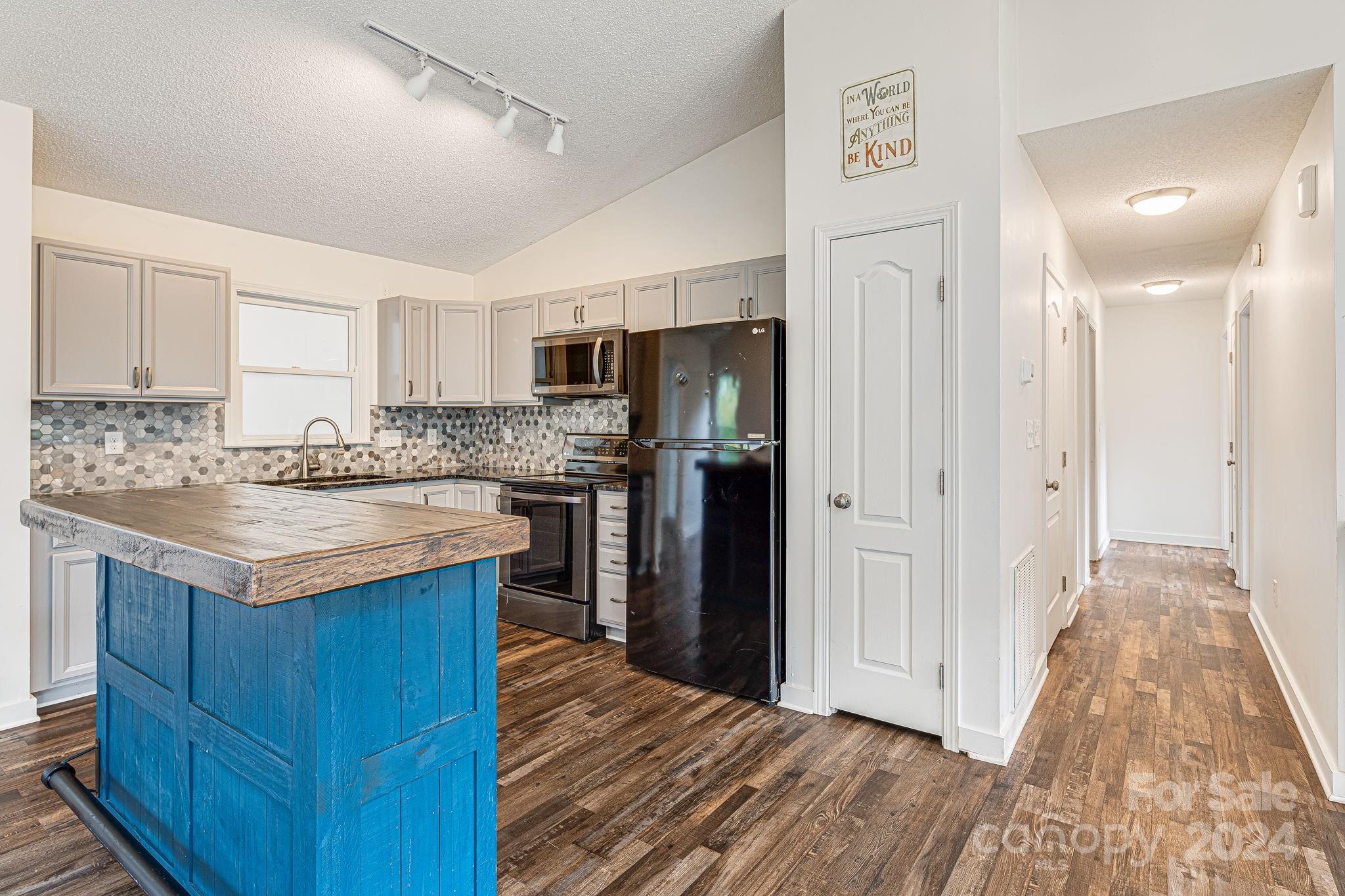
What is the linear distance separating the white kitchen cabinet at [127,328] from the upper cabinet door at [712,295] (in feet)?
8.12

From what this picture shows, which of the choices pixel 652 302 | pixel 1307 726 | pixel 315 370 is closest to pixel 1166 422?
pixel 1307 726

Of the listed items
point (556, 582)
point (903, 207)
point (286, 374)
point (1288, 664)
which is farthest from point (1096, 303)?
point (286, 374)

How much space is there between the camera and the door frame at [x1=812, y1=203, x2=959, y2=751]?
2.64 meters

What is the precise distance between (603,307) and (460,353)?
1190 mm

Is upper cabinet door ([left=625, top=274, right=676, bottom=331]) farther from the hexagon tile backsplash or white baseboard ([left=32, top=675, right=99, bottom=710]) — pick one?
white baseboard ([left=32, top=675, right=99, bottom=710])

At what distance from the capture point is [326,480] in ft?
13.8

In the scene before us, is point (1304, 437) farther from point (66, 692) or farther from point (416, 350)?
point (66, 692)

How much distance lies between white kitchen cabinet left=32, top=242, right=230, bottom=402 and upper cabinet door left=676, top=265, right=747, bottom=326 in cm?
247

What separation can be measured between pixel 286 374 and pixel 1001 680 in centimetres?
434

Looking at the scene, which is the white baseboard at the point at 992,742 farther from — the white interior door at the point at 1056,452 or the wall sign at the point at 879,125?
the wall sign at the point at 879,125

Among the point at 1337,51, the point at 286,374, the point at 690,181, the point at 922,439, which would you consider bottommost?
the point at 922,439

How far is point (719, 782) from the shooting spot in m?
2.39

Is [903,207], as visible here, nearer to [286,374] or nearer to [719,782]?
[719,782]

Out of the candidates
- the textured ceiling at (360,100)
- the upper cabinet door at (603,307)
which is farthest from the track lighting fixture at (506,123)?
the upper cabinet door at (603,307)
